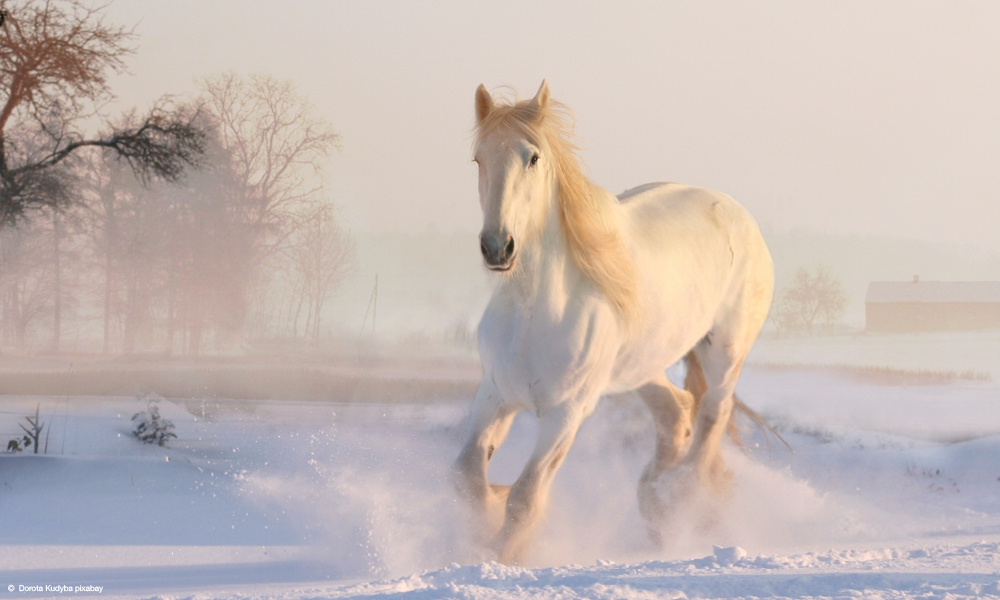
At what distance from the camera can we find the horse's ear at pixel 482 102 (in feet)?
12.5

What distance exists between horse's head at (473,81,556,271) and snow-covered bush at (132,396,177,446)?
5407 millimetres

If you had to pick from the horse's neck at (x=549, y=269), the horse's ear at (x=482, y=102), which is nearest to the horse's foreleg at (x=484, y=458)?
the horse's neck at (x=549, y=269)

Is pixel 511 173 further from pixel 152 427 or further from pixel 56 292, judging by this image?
pixel 56 292

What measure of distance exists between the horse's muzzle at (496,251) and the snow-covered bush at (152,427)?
220 inches

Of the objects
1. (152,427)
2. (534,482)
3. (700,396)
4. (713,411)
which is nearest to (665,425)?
(713,411)

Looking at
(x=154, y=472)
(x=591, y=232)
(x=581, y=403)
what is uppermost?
(x=591, y=232)

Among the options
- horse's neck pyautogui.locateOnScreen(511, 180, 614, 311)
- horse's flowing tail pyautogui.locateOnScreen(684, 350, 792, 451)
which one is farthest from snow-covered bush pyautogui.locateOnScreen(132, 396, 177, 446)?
horse's neck pyautogui.locateOnScreen(511, 180, 614, 311)

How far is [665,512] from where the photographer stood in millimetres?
5230

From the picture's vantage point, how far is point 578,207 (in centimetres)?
392

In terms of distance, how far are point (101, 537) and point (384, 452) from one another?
6.71ft

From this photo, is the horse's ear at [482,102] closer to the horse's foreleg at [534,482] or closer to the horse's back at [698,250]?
the horse's back at [698,250]

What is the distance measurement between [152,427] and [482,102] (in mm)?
5508

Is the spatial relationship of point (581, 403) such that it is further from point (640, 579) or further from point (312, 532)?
point (312, 532)

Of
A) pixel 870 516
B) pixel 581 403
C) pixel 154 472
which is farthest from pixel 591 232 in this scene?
pixel 154 472
